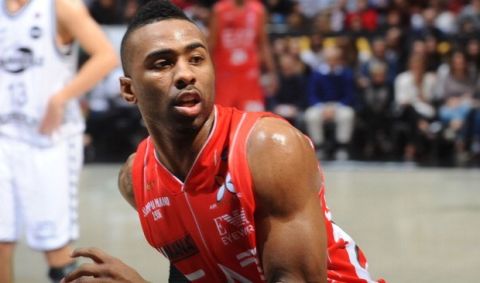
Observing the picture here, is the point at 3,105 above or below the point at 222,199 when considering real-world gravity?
below

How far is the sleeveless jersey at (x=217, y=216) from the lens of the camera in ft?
9.62

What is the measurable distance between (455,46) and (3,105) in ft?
28.2

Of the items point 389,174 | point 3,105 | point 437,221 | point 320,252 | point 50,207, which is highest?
point 320,252

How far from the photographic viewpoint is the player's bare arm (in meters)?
2.79

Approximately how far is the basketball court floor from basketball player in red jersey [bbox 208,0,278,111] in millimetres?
1336

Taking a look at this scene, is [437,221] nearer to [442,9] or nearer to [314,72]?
[314,72]

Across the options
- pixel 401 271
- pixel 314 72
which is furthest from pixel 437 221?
pixel 314 72

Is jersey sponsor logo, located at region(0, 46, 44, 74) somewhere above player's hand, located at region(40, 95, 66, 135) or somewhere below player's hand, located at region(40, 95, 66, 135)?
above

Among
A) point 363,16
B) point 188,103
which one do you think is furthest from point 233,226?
point 363,16

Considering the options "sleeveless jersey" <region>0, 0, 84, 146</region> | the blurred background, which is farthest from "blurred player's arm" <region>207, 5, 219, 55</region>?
"sleeveless jersey" <region>0, 0, 84, 146</region>

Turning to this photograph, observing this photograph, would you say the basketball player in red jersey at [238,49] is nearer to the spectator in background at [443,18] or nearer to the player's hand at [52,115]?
the spectator in background at [443,18]

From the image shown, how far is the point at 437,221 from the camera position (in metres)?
8.51

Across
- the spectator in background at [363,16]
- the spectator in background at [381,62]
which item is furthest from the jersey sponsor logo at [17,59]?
the spectator in background at [363,16]

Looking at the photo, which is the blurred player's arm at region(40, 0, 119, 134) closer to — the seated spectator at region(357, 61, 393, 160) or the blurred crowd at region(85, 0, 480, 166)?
the blurred crowd at region(85, 0, 480, 166)
